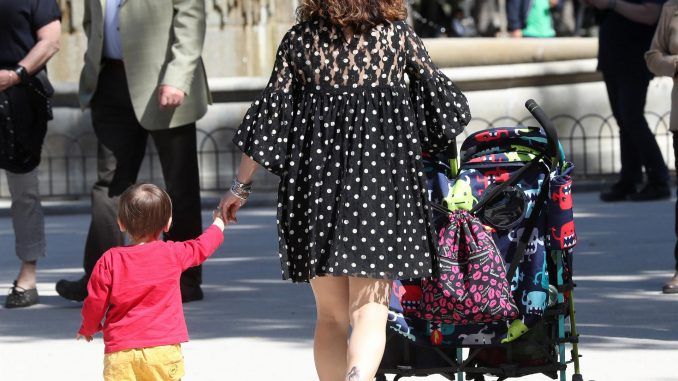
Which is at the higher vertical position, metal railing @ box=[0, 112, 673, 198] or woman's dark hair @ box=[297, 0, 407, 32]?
woman's dark hair @ box=[297, 0, 407, 32]

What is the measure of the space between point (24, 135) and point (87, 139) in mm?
5764

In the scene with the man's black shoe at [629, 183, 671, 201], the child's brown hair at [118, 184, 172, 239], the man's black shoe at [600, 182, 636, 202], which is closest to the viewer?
the child's brown hair at [118, 184, 172, 239]

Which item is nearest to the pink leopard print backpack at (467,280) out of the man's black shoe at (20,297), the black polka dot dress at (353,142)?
the black polka dot dress at (353,142)

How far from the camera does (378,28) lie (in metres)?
5.15

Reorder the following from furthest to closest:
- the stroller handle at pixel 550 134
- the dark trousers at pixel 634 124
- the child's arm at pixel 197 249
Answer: the dark trousers at pixel 634 124 < the stroller handle at pixel 550 134 < the child's arm at pixel 197 249

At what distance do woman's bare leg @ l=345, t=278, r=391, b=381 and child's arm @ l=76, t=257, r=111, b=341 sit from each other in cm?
78

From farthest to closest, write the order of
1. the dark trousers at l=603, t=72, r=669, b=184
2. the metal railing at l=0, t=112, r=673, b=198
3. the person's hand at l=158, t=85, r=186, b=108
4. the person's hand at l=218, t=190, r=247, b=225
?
the metal railing at l=0, t=112, r=673, b=198, the dark trousers at l=603, t=72, r=669, b=184, the person's hand at l=158, t=85, r=186, b=108, the person's hand at l=218, t=190, r=247, b=225

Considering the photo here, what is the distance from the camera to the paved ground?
21.8 feet

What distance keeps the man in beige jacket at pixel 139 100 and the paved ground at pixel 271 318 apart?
0.48 meters

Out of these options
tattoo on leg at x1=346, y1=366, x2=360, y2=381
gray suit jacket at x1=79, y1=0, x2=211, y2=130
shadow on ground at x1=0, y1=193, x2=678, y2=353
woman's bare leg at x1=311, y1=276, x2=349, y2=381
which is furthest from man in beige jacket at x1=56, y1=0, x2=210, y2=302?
tattoo on leg at x1=346, y1=366, x2=360, y2=381

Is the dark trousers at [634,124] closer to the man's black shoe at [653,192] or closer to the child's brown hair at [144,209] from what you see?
the man's black shoe at [653,192]

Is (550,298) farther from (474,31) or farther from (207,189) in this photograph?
(474,31)

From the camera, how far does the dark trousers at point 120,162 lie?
26.7ft

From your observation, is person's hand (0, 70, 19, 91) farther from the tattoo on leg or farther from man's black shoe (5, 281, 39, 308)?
the tattoo on leg
